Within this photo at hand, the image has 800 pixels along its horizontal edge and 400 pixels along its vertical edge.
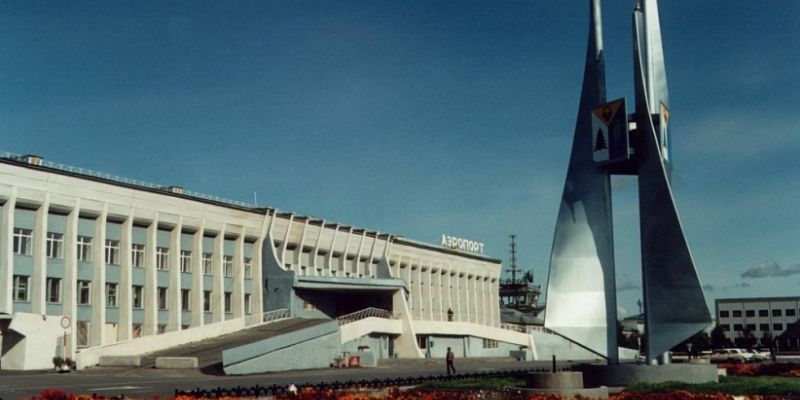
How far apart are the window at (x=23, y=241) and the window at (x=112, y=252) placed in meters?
5.23

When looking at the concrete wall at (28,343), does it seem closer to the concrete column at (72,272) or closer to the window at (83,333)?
the concrete column at (72,272)

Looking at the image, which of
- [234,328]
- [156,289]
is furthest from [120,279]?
[234,328]

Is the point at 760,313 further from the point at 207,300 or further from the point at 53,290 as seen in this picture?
the point at 53,290

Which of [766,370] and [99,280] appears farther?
[99,280]

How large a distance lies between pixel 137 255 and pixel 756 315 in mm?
123379

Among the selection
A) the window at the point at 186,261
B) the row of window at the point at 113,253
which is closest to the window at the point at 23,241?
the row of window at the point at 113,253

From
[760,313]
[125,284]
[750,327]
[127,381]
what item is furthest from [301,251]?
[760,313]

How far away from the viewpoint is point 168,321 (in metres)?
53.8

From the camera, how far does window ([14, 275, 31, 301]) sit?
145 ft

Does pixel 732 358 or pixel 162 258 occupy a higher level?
pixel 162 258

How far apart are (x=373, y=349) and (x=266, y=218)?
11.6 metres

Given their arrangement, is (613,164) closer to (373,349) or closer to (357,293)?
(373,349)

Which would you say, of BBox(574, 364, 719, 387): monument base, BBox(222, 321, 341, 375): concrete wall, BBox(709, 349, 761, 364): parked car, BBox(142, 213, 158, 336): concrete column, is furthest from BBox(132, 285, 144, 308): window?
BBox(709, 349, 761, 364): parked car

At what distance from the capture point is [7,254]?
1708 inches
